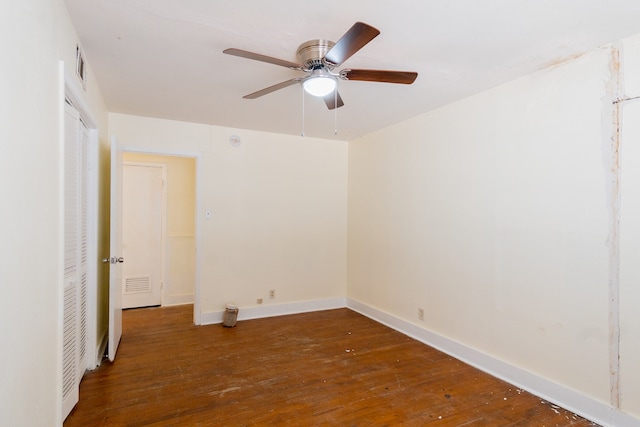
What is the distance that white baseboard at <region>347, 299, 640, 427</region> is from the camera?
2.07 m

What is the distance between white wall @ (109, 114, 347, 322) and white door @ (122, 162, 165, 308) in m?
1.20

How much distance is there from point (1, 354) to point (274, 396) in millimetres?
1743

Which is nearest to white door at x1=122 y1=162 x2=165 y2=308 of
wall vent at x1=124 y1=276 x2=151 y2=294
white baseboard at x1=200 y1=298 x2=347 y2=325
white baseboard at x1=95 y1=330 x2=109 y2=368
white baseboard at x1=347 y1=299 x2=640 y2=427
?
wall vent at x1=124 y1=276 x2=151 y2=294

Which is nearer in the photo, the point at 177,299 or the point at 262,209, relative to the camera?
the point at 262,209

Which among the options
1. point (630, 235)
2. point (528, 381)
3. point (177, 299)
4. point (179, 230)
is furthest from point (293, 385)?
point (179, 230)

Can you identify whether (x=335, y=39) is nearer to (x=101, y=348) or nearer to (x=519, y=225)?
(x=519, y=225)

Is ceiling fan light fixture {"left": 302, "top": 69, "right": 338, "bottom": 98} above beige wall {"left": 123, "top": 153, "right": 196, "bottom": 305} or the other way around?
above

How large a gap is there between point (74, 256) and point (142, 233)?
104 inches

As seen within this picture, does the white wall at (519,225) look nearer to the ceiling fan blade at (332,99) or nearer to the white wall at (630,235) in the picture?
the white wall at (630,235)

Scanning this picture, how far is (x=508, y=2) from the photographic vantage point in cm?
168

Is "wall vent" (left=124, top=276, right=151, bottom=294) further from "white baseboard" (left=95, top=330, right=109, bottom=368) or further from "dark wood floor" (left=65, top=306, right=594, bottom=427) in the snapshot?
"white baseboard" (left=95, top=330, right=109, bottom=368)

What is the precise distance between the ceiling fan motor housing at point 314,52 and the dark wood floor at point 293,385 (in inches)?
87.6

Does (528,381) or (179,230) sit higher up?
(179,230)

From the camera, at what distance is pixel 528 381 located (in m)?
2.51
